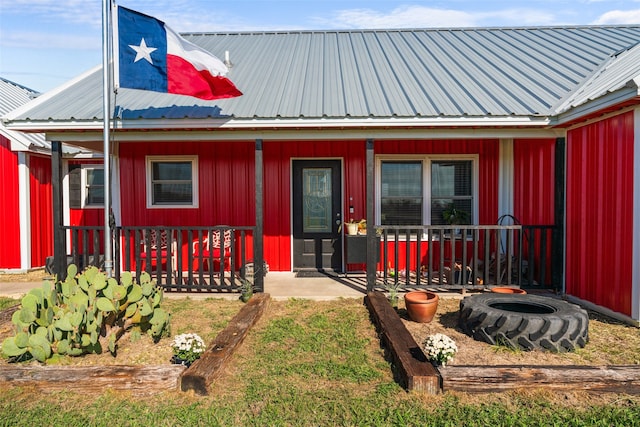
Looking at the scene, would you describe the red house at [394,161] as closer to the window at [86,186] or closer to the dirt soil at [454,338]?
the window at [86,186]

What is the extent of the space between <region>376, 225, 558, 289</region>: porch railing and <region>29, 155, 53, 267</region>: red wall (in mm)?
6602

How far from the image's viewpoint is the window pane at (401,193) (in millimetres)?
7480

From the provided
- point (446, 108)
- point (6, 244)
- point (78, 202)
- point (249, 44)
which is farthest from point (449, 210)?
point (6, 244)

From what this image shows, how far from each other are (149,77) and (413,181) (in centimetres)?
443

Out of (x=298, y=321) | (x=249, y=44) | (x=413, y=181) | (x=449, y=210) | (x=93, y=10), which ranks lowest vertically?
(x=298, y=321)

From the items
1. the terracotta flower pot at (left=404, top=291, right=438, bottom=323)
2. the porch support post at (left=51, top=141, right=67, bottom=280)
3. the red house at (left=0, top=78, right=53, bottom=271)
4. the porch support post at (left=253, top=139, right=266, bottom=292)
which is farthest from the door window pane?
the red house at (left=0, top=78, right=53, bottom=271)

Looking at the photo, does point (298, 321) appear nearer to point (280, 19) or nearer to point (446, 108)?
point (446, 108)

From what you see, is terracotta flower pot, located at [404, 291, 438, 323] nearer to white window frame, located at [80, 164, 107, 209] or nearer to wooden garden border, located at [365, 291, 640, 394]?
wooden garden border, located at [365, 291, 640, 394]

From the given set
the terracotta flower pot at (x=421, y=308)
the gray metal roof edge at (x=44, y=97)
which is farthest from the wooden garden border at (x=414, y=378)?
the gray metal roof edge at (x=44, y=97)

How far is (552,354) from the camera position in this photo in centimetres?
388

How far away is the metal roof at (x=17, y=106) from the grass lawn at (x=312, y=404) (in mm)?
6121

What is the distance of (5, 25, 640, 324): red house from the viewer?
5535 mm

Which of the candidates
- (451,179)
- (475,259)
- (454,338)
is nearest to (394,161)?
(451,179)

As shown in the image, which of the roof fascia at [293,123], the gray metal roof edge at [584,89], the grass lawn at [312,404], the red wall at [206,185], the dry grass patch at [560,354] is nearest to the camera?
the grass lawn at [312,404]
